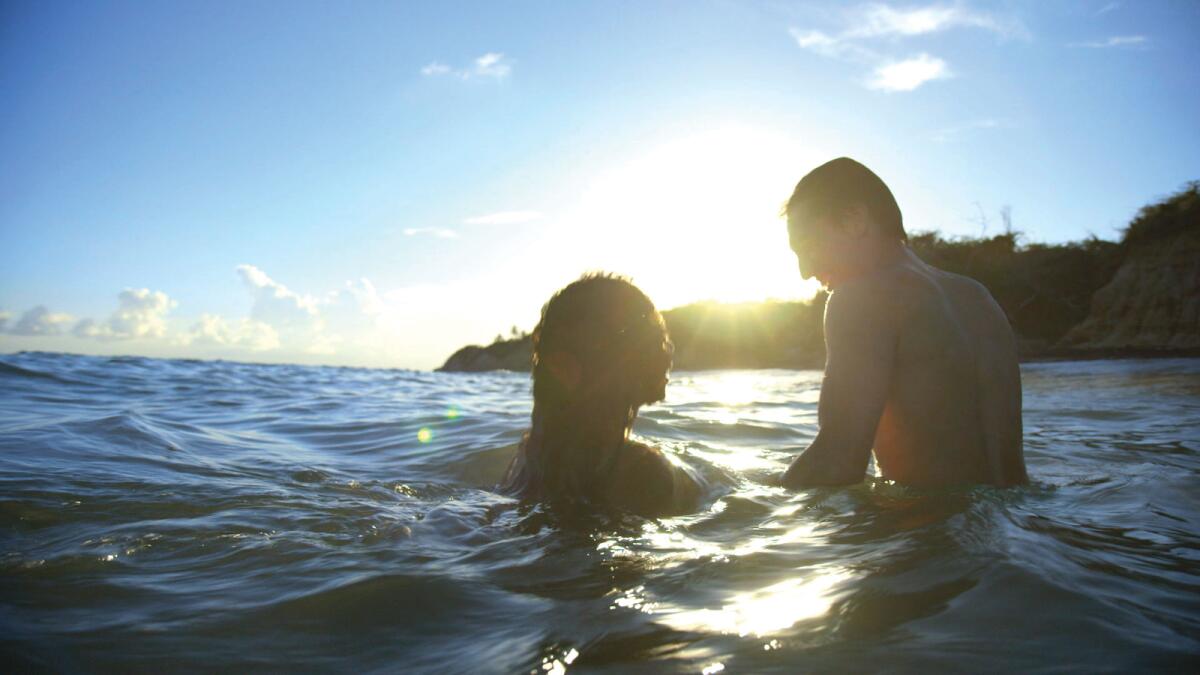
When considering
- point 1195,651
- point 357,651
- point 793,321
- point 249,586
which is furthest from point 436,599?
point 793,321

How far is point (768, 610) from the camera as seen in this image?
184 cm

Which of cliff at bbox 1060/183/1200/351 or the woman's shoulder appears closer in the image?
the woman's shoulder

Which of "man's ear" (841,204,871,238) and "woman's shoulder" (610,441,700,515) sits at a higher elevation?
"man's ear" (841,204,871,238)

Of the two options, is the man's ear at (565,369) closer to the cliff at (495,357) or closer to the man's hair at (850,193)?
the man's hair at (850,193)

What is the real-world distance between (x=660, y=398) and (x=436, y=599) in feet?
4.34

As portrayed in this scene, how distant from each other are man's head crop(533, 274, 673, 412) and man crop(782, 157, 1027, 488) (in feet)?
2.68

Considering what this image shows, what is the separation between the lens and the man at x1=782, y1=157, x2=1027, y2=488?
9.73 feet

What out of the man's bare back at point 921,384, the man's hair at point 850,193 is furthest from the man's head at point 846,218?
the man's bare back at point 921,384

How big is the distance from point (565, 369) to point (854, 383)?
4.09 feet

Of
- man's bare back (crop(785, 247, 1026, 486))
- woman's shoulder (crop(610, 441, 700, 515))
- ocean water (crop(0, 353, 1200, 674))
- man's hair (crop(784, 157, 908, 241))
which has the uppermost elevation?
man's hair (crop(784, 157, 908, 241))

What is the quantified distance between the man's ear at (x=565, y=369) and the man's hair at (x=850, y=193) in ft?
4.51

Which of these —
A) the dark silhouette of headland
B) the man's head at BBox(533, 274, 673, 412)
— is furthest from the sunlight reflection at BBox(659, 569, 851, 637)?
the dark silhouette of headland

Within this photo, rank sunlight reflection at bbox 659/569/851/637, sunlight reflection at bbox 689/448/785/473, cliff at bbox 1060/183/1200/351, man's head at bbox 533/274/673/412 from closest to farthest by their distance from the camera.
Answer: sunlight reflection at bbox 659/569/851/637 → man's head at bbox 533/274/673/412 → sunlight reflection at bbox 689/448/785/473 → cliff at bbox 1060/183/1200/351

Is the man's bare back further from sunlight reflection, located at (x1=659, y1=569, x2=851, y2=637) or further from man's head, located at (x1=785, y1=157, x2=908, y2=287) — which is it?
sunlight reflection, located at (x1=659, y1=569, x2=851, y2=637)
